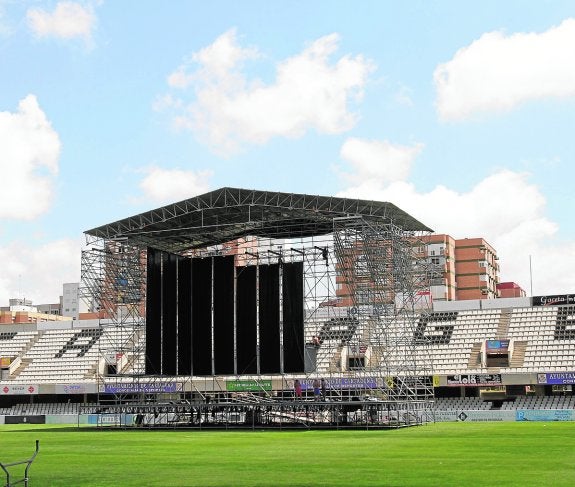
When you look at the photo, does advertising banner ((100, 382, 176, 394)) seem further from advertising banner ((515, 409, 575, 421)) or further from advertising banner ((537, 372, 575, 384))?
advertising banner ((537, 372, 575, 384))

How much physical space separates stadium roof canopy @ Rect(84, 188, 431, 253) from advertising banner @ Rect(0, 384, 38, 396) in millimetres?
23724

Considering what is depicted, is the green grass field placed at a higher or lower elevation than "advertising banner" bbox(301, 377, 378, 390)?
lower

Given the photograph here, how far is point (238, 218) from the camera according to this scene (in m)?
54.0

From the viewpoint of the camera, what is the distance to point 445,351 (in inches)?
2721

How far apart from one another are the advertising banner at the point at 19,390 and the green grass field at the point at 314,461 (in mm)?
37871

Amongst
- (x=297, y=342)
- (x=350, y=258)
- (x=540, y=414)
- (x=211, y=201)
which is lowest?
(x=540, y=414)

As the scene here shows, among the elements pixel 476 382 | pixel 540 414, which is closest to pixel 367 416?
pixel 540 414

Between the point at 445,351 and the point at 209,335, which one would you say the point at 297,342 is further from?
the point at 445,351

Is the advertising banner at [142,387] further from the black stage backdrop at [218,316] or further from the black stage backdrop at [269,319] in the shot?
the black stage backdrop at [269,319]

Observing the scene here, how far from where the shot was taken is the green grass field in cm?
1919

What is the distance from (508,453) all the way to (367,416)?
72.9 feet

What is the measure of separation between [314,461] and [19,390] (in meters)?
56.6

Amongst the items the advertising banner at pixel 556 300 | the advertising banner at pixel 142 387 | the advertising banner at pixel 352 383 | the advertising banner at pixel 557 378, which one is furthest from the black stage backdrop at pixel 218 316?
the advertising banner at pixel 556 300

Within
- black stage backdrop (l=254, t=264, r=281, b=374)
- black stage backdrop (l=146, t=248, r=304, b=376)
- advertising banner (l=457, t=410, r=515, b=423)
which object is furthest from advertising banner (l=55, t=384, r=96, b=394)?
advertising banner (l=457, t=410, r=515, b=423)
